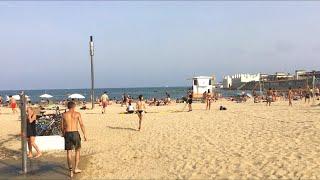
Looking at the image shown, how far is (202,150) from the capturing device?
1202 centimetres

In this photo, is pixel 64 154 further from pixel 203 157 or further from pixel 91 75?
pixel 91 75

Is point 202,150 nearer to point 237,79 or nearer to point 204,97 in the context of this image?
point 204,97

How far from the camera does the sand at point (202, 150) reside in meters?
9.45

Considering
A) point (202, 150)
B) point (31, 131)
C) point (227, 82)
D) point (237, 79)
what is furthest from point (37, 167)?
point (227, 82)

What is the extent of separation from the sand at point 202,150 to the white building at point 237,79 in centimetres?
8481

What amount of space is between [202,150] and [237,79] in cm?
9805

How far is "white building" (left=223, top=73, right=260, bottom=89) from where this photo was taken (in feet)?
342

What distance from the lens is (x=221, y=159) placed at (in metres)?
10.6

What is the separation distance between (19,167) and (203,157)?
4.23m

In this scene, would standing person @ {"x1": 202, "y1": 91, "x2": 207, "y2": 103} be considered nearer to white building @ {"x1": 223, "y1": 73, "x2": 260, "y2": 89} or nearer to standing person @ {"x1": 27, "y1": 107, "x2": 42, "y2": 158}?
standing person @ {"x1": 27, "y1": 107, "x2": 42, "y2": 158}

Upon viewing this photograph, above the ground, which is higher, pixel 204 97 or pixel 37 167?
pixel 204 97

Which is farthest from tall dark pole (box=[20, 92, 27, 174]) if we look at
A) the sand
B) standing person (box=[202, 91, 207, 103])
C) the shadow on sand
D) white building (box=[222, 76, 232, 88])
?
white building (box=[222, 76, 232, 88])

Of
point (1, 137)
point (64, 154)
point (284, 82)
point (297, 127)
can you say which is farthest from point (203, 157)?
point (284, 82)

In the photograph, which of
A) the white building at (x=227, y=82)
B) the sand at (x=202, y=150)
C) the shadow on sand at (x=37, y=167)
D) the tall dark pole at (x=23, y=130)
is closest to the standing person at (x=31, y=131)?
the shadow on sand at (x=37, y=167)
